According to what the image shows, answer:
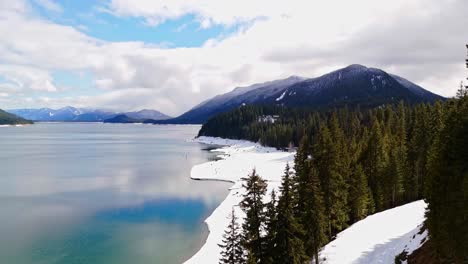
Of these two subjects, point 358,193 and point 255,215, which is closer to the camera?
point 255,215

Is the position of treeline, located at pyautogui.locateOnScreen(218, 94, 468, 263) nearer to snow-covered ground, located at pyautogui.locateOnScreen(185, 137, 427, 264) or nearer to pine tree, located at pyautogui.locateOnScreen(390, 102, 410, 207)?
snow-covered ground, located at pyautogui.locateOnScreen(185, 137, 427, 264)

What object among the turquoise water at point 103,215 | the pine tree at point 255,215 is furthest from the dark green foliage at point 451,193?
the turquoise water at point 103,215

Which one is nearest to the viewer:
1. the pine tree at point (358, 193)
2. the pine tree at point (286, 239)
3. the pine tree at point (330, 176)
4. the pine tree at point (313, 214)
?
the pine tree at point (286, 239)

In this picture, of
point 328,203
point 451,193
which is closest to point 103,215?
point 328,203

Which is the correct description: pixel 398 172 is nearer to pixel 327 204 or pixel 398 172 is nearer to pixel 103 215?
pixel 327 204

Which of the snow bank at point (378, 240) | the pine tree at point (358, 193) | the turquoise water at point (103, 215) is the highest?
the pine tree at point (358, 193)

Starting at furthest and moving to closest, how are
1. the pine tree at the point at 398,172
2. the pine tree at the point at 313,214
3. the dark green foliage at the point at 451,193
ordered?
1. the pine tree at the point at 398,172
2. the pine tree at the point at 313,214
3. the dark green foliage at the point at 451,193

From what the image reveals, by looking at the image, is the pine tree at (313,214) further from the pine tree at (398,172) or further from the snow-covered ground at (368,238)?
the pine tree at (398,172)

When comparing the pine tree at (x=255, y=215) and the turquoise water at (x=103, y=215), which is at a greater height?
the pine tree at (x=255, y=215)
